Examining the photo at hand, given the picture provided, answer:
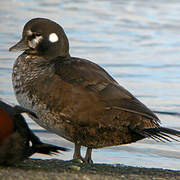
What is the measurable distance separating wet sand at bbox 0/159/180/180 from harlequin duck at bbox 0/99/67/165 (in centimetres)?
9

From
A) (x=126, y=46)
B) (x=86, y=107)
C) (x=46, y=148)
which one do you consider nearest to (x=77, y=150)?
(x=86, y=107)

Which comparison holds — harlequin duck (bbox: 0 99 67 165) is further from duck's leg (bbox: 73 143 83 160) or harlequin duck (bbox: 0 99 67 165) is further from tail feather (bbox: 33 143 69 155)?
duck's leg (bbox: 73 143 83 160)

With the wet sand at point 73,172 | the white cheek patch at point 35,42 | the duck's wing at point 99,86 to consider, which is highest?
the white cheek patch at point 35,42

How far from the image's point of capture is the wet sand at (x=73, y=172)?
5.30 m

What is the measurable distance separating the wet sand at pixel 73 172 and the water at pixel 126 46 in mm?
1200

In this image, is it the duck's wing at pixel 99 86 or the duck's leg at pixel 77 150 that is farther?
the duck's leg at pixel 77 150

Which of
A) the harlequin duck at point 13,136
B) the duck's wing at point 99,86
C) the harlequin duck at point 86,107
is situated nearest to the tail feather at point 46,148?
the harlequin duck at point 13,136

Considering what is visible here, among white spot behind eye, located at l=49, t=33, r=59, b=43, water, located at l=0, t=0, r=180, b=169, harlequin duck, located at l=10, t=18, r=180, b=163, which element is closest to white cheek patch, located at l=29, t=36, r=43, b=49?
white spot behind eye, located at l=49, t=33, r=59, b=43

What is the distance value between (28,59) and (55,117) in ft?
3.34

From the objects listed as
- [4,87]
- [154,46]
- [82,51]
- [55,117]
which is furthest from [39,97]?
[154,46]

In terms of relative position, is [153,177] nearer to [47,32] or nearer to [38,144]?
[38,144]

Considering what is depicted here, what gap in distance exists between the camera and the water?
8.30 metres

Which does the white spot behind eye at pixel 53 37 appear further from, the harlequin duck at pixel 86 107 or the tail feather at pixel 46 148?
the tail feather at pixel 46 148

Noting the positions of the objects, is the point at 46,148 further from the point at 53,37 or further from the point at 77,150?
the point at 53,37
